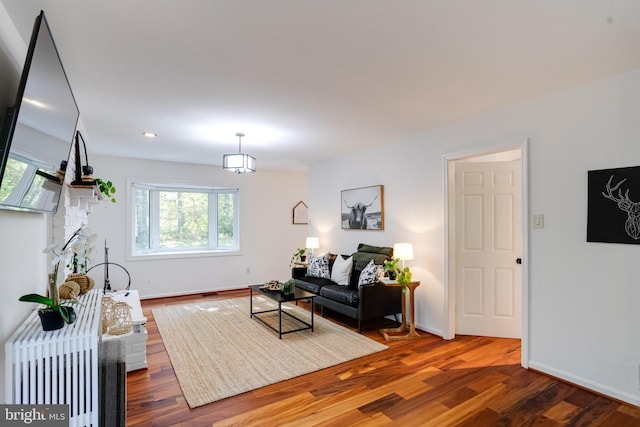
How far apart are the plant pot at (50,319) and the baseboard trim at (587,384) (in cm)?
357

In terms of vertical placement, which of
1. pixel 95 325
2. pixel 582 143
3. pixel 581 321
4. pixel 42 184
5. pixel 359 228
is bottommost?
pixel 581 321

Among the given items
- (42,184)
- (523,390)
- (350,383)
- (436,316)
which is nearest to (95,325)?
(42,184)

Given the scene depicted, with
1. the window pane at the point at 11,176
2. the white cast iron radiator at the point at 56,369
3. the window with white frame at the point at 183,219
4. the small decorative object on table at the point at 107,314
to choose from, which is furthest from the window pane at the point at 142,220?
the window pane at the point at 11,176

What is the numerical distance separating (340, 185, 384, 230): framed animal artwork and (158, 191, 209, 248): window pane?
9.32 feet

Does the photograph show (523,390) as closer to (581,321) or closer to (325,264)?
(581,321)

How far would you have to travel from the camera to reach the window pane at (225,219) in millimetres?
6480

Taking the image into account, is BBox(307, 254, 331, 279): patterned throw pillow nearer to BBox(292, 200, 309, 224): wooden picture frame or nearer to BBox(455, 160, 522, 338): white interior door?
BBox(455, 160, 522, 338): white interior door

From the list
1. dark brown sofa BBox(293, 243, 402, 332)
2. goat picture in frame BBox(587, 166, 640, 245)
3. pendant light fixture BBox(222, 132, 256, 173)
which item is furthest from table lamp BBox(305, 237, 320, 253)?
goat picture in frame BBox(587, 166, 640, 245)

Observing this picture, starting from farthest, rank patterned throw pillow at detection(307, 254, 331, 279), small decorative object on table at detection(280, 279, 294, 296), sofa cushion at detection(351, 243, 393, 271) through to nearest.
→ patterned throw pillow at detection(307, 254, 331, 279)
sofa cushion at detection(351, 243, 393, 271)
small decorative object on table at detection(280, 279, 294, 296)

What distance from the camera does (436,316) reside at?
3787 mm

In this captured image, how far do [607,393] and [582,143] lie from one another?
1926 millimetres

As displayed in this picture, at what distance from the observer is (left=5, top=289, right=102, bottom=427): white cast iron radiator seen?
1.51 m

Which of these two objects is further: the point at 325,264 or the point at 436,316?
the point at 325,264

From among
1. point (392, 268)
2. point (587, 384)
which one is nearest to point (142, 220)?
point (392, 268)
